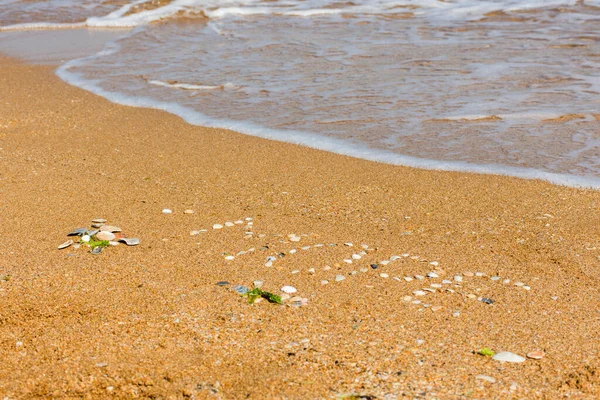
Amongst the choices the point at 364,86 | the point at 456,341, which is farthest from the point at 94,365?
the point at 364,86

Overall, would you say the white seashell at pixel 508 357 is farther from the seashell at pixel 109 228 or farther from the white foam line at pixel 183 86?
the white foam line at pixel 183 86

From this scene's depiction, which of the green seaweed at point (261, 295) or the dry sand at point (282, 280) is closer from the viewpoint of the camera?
the dry sand at point (282, 280)

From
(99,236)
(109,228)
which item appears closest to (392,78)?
(109,228)

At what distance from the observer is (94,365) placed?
2.53 meters

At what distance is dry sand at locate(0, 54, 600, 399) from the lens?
8.11ft

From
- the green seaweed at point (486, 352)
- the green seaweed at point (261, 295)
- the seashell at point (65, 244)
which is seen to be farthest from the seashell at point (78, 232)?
the green seaweed at point (486, 352)

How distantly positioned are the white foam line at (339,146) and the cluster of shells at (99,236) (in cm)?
216

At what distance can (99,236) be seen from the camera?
3.70 m

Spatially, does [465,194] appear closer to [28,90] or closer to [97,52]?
[28,90]

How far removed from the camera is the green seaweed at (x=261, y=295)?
9.95ft

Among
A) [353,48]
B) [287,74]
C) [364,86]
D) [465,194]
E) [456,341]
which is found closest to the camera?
[456,341]

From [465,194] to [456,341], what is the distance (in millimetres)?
1891

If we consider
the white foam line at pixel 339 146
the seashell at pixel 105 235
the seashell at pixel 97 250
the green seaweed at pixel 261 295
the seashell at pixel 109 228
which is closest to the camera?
the green seaweed at pixel 261 295

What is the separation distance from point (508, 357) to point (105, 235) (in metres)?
2.12
